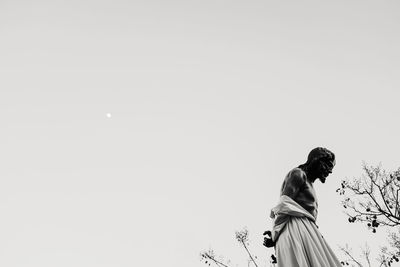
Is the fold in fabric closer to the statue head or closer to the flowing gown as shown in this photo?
the flowing gown

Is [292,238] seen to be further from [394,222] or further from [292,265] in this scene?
[394,222]

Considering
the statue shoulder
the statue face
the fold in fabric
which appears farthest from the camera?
the statue face

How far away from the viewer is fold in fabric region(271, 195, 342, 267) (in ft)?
10.2

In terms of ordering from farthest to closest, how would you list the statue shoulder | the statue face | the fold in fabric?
the statue face < the statue shoulder < the fold in fabric

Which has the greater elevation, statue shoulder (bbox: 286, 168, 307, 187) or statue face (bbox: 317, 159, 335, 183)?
statue face (bbox: 317, 159, 335, 183)

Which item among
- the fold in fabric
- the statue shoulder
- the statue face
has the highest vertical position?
the statue face

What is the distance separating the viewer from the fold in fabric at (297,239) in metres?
3.10

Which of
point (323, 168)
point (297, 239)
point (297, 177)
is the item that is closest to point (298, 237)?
point (297, 239)

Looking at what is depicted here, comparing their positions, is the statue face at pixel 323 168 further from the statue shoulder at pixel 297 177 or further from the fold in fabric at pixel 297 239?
the fold in fabric at pixel 297 239

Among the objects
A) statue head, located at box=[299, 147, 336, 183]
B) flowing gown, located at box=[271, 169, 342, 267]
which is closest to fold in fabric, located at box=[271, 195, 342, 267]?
flowing gown, located at box=[271, 169, 342, 267]

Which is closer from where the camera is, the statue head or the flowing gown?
the flowing gown

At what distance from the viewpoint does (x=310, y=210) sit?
3.61 m

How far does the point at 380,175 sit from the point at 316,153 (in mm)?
10095

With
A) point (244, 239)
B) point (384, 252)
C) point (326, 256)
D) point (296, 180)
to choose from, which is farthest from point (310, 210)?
point (244, 239)
